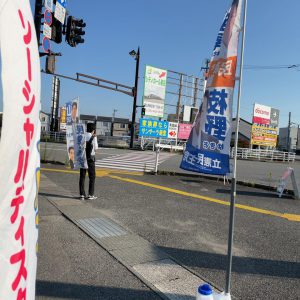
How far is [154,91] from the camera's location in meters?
34.7

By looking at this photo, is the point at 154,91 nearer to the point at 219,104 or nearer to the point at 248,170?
the point at 248,170

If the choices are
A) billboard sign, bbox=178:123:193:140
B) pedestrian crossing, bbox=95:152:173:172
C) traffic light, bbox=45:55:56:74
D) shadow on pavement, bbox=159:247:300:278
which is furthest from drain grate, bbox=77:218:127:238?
billboard sign, bbox=178:123:193:140

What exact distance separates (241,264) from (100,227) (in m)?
2.40

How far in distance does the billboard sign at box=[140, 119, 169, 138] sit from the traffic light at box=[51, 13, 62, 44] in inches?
837

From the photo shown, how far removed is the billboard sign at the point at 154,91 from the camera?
112 feet

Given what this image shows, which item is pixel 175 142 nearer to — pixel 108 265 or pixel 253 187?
pixel 253 187

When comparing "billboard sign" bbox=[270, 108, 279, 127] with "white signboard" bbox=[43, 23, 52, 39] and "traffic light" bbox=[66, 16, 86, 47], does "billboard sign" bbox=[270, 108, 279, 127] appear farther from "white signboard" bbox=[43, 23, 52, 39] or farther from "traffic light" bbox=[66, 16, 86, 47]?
"white signboard" bbox=[43, 23, 52, 39]

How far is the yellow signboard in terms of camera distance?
33662 millimetres

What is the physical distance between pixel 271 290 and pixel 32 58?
342 cm

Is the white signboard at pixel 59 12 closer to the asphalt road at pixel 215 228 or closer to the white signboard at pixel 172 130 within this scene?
the asphalt road at pixel 215 228

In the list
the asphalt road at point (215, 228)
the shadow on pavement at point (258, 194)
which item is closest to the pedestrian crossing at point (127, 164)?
the shadow on pavement at point (258, 194)

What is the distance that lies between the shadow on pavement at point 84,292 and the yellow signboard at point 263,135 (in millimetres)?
31991

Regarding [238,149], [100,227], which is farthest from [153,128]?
[100,227]

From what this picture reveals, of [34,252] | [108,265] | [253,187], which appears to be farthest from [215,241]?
[253,187]
